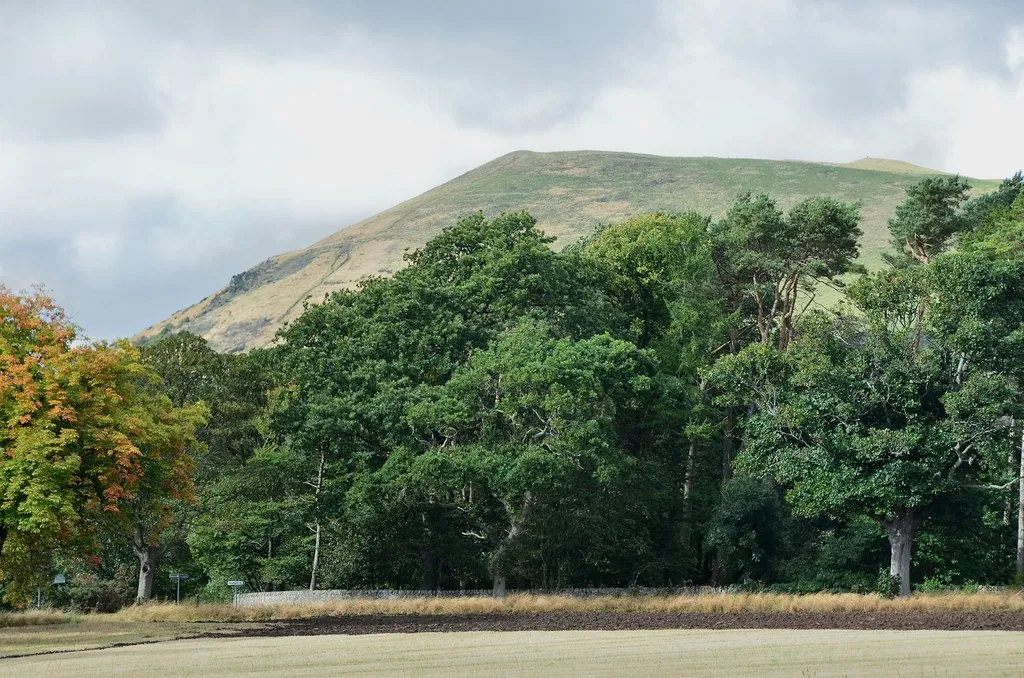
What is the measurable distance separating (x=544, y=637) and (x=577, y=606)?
15412 mm

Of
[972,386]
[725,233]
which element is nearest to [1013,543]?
[972,386]

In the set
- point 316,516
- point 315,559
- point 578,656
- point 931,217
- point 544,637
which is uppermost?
point 931,217

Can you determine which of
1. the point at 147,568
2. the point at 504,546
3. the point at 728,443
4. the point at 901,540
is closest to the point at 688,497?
the point at 728,443

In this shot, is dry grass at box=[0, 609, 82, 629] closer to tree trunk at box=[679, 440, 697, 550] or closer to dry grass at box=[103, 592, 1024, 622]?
dry grass at box=[103, 592, 1024, 622]

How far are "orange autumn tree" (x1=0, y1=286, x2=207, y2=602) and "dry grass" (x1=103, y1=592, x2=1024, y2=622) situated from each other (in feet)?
22.3

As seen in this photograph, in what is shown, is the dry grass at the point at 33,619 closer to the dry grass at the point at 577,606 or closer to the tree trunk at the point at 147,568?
the dry grass at the point at 577,606

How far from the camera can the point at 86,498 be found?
128ft

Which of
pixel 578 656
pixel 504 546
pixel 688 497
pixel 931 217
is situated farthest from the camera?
pixel 931 217

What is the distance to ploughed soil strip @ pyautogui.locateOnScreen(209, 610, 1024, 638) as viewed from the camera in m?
33.0

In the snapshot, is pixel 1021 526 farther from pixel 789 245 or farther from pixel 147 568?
pixel 147 568

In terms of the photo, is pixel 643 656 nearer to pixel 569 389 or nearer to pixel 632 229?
pixel 569 389

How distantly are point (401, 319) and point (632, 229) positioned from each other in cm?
2143

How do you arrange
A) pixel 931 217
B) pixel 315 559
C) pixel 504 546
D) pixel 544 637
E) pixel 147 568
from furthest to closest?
pixel 931 217 < pixel 147 568 < pixel 315 559 < pixel 504 546 < pixel 544 637

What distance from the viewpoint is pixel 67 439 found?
3628 centimetres
